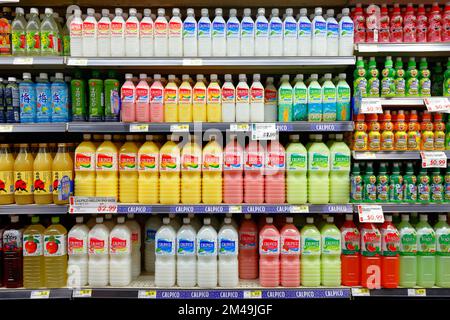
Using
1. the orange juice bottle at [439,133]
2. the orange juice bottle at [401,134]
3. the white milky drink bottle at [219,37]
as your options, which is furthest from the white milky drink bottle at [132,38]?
the orange juice bottle at [439,133]

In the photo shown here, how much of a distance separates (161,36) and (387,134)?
189 centimetres

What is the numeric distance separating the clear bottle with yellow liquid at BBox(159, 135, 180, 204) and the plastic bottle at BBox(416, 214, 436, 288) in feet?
6.29

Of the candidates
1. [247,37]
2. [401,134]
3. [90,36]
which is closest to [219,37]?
[247,37]

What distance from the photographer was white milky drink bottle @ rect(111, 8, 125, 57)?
2543 mm

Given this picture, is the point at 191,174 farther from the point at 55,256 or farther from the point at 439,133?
the point at 439,133

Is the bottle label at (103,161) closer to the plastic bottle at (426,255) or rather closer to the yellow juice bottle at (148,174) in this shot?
the yellow juice bottle at (148,174)

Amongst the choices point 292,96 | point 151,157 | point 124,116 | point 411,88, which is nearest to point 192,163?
point 151,157

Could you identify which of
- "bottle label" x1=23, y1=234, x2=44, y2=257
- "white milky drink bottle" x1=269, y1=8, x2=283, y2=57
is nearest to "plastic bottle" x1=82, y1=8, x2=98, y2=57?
"white milky drink bottle" x1=269, y1=8, x2=283, y2=57

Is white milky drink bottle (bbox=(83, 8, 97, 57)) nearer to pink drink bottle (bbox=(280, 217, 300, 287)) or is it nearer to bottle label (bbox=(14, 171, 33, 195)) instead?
bottle label (bbox=(14, 171, 33, 195))

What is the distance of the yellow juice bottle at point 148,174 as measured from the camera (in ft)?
8.50

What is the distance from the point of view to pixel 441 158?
2570 millimetres

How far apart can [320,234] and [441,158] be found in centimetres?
109

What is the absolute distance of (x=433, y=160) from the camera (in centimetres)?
257

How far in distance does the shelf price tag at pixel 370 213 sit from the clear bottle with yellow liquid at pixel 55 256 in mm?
2271
